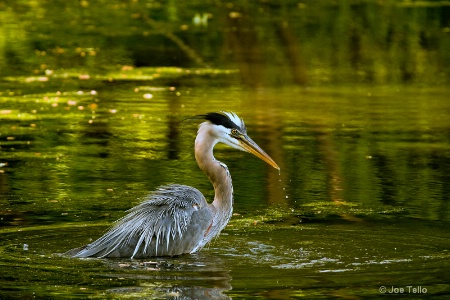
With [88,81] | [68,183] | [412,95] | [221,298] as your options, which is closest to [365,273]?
[221,298]

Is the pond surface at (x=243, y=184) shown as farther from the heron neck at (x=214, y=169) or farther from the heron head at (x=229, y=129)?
the heron head at (x=229, y=129)

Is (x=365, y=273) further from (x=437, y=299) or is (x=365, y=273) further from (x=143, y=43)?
(x=143, y=43)

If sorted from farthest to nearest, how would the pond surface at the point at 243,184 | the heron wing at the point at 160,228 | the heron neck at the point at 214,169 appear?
the heron neck at the point at 214,169, the heron wing at the point at 160,228, the pond surface at the point at 243,184

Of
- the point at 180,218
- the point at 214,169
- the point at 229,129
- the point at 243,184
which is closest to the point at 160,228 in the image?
the point at 180,218

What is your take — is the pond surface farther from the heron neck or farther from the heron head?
the heron head

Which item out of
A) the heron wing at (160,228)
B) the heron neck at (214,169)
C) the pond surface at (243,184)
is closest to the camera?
the pond surface at (243,184)

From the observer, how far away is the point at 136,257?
9.45 m

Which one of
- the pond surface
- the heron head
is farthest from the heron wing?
the heron head

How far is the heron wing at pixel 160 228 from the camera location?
30.7ft

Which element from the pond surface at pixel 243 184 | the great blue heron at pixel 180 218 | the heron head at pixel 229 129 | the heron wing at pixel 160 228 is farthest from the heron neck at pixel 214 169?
the pond surface at pixel 243 184

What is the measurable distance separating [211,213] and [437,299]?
2.35 m

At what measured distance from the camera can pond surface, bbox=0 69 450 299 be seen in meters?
8.64

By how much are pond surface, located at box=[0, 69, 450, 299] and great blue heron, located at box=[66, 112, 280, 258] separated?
4.9 inches

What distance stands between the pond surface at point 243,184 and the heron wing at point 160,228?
0.39 ft
